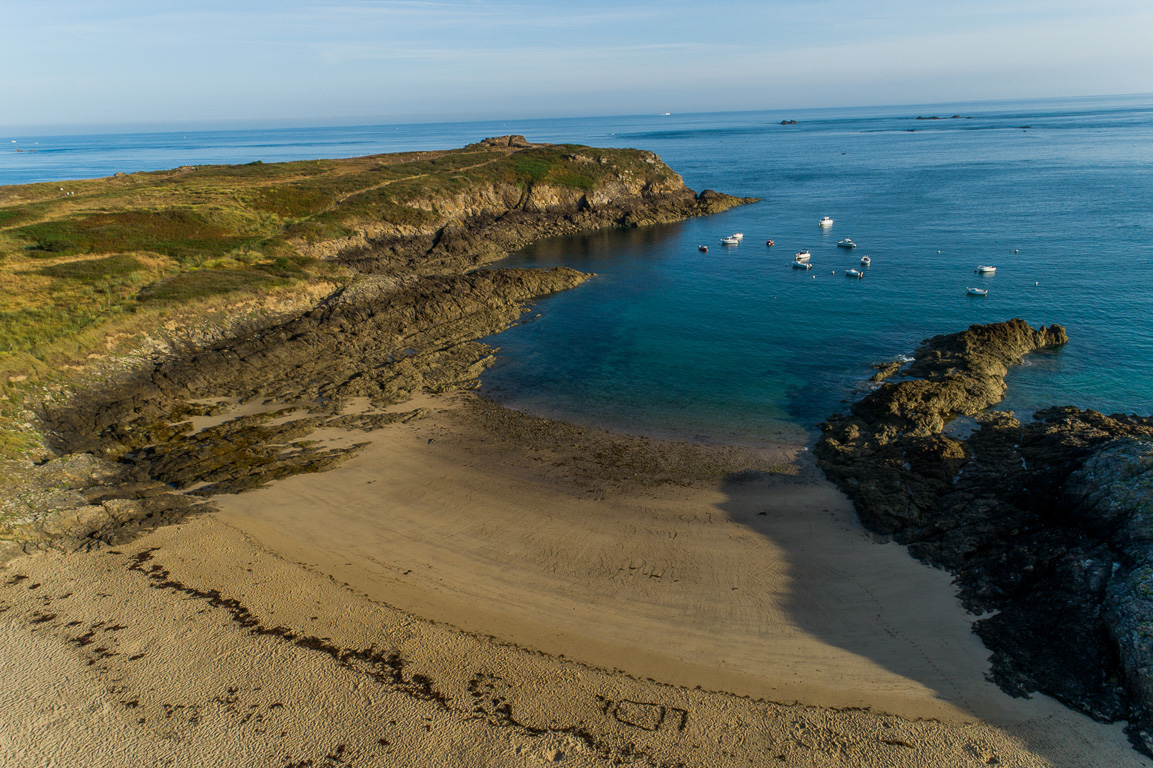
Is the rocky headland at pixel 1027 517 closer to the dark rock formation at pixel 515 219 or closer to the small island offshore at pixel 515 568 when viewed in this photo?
the small island offshore at pixel 515 568

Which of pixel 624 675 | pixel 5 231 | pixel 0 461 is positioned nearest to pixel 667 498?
pixel 624 675

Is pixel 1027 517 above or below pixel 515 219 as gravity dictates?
below

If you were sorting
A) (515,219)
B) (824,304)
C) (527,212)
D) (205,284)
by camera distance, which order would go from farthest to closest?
(527,212) → (515,219) → (824,304) → (205,284)

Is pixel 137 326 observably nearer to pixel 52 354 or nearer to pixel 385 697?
pixel 52 354

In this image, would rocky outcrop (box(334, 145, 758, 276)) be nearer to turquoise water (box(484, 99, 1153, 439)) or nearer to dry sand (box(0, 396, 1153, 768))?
turquoise water (box(484, 99, 1153, 439))

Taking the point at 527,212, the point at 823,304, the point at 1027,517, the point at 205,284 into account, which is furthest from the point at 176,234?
the point at 1027,517

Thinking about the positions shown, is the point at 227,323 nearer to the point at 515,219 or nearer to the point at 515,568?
the point at 515,568
